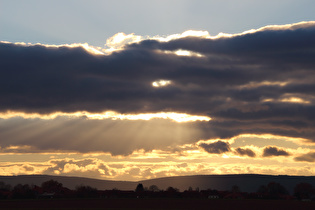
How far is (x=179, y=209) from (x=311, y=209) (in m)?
41.6

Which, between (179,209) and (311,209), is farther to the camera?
(311,209)

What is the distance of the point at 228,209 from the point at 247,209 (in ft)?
18.5

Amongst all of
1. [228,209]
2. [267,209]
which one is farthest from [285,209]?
[228,209]

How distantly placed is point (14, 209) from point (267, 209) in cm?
7257

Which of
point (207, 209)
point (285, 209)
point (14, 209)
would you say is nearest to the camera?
point (14, 209)

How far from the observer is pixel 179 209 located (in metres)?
123

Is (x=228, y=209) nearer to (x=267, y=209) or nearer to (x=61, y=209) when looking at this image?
(x=267, y=209)

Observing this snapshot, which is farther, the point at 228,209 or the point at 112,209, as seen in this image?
the point at 228,209

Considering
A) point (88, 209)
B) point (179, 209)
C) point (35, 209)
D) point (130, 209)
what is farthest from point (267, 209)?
point (35, 209)

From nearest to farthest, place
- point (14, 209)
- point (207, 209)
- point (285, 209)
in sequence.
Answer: point (14, 209), point (207, 209), point (285, 209)

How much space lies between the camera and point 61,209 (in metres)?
118

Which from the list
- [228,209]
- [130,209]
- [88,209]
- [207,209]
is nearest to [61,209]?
[88,209]

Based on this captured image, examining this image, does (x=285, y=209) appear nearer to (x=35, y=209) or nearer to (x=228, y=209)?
(x=228, y=209)

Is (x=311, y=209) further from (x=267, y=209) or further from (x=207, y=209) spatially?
(x=207, y=209)
